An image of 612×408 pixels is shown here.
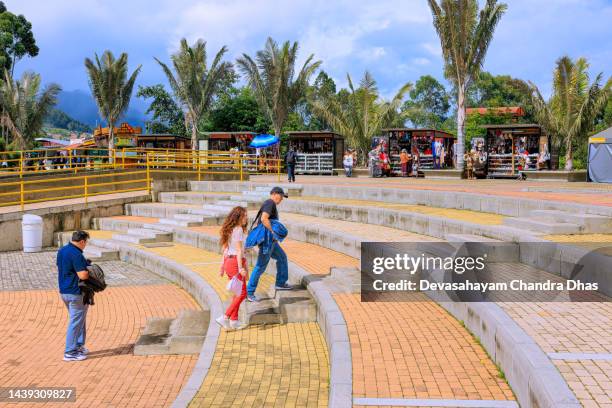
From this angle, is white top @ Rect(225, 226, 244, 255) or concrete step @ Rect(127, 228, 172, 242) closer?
white top @ Rect(225, 226, 244, 255)

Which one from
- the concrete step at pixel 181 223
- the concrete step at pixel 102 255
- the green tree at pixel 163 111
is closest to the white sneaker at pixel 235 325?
the concrete step at pixel 102 255

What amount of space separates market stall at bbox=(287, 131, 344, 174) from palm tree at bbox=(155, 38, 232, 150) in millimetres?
6480

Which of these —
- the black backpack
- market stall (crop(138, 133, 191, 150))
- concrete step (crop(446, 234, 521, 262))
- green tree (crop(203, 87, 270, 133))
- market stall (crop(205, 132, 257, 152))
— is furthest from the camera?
green tree (crop(203, 87, 270, 133))

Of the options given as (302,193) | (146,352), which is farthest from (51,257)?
(146,352)

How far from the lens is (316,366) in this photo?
6684 millimetres

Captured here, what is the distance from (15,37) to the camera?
52.1 metres

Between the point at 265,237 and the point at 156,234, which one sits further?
the point at 156,234

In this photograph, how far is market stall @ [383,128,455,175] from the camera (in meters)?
34.6

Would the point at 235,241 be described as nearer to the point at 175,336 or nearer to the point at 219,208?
the point at 175,336

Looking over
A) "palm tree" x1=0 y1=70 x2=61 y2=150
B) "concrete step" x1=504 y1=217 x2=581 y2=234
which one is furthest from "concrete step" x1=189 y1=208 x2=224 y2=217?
"palm tree" x1=0 y1=70 x2=61 y2=150

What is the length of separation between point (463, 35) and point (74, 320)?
26221mm

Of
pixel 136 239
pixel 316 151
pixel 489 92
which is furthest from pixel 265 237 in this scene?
pixel 489 92

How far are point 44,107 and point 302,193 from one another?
78.0 ft

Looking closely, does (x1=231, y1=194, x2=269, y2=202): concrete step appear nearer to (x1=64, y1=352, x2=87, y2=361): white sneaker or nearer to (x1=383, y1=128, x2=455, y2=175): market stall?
(x1=64, y1=352, x2=87, y2=361): white sneaker
